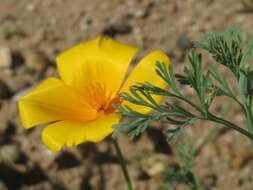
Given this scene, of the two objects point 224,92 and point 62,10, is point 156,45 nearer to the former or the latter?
point 62,10

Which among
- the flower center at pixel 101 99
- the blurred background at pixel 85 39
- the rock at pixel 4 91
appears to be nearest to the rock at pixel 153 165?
the blurred background at pixel 85 39

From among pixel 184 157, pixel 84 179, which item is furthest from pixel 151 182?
pixel 184 157

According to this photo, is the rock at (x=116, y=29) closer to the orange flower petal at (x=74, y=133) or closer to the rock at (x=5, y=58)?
the rock at (x=5, y=58)

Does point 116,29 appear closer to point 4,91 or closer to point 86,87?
point 4,91

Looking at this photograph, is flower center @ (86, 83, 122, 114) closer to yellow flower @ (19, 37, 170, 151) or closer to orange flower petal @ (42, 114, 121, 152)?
yellow flower @ (19, 37, 170, 151)

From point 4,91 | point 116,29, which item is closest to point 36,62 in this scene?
point 4,91

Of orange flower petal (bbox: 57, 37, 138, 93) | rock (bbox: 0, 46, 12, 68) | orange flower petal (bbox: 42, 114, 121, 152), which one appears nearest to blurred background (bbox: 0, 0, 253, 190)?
rock (bbox: 0, 46, 12, 68)
